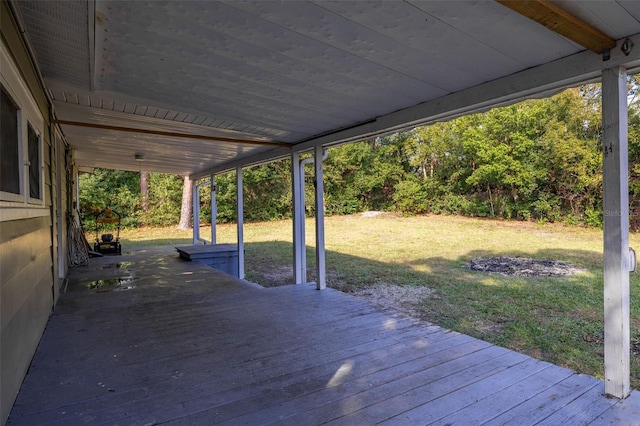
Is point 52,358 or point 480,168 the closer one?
point 52,358

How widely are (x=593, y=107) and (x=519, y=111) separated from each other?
2208 mm

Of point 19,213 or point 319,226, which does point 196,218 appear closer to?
point 319,226

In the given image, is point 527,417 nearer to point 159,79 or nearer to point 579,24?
point 579,24

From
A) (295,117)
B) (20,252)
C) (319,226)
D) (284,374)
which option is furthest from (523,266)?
(20,252)

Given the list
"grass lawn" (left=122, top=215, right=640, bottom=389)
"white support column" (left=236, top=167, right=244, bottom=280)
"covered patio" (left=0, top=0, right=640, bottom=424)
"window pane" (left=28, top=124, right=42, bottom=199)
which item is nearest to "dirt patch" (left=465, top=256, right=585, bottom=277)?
"grass lawn" (left=122, top=215, right=640, bottom=389)

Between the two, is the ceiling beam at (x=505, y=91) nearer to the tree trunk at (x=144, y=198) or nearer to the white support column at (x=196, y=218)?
the white support column at (x=196, y=218)

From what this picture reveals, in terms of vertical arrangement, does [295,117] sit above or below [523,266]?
above

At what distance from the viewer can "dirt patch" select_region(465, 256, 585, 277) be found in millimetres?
6480

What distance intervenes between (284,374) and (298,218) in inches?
118

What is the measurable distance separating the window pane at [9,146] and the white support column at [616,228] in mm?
3220

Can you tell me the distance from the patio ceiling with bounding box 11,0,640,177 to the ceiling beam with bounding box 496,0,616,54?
0.03m

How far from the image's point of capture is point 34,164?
9.62 feet

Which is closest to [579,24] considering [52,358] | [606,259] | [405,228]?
[606,259]

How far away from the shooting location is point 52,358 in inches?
104
